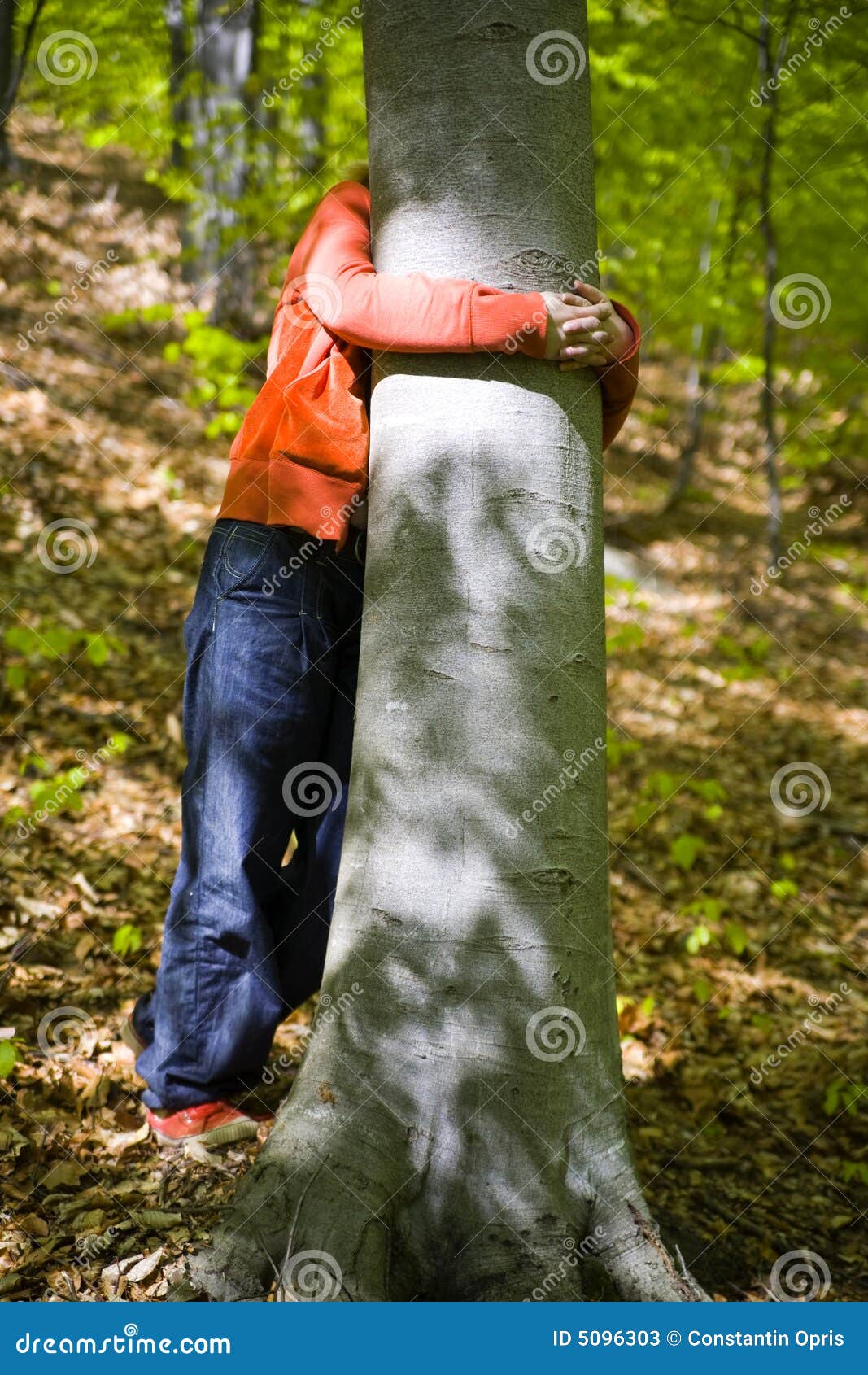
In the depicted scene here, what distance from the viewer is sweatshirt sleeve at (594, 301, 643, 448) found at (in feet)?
6.56

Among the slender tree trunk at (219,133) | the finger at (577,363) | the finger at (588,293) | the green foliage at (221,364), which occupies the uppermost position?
the slender tree trunk at (219,133)

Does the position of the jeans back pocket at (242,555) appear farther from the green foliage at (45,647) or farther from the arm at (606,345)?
the green foliage at (45,647)

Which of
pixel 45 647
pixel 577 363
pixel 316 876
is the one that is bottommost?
pixel 316 876

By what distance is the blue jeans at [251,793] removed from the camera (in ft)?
7.11

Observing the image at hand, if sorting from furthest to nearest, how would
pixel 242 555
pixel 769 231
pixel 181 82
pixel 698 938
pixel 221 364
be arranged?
pixel 181 82 < pixel 769 231 < pixel 221 364 < pixel 698 938 < pixel 242 555

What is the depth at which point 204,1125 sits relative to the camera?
2264mm

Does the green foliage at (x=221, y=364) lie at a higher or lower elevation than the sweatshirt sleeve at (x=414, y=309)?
higher

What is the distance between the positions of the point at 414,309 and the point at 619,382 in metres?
0.49

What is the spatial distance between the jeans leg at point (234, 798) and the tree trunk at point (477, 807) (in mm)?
344

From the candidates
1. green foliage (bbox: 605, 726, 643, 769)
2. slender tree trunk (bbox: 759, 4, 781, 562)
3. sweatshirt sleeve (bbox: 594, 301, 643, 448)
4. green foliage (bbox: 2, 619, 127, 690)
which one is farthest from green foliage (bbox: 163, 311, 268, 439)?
sweatshirt sleeve (bbox: 594, 301, 643, 448)

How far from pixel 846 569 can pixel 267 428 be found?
9850mm

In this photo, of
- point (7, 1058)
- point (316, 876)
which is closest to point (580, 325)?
point (316, 876)

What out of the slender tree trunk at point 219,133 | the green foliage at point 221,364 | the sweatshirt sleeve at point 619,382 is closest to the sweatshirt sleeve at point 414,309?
the sweatshirt sleeve at point 619,382

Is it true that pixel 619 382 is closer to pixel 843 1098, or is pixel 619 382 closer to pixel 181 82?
pixel 843 1098
